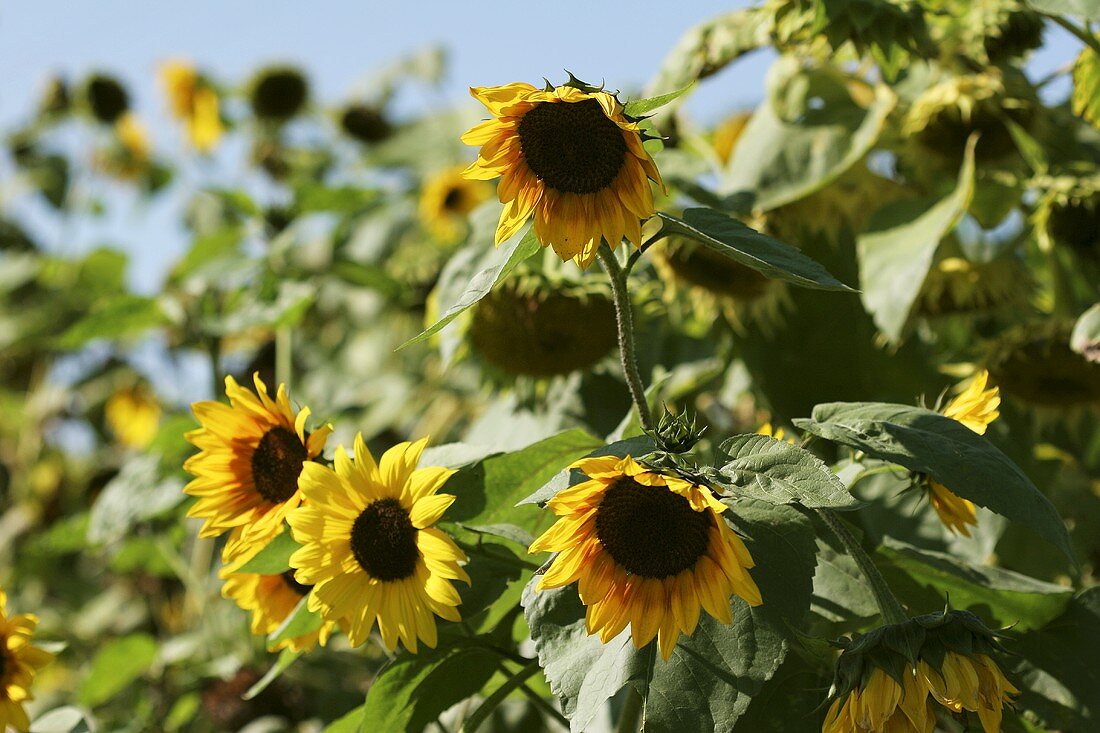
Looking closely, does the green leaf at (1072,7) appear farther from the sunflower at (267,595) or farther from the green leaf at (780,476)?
the sunflower at (267,595)

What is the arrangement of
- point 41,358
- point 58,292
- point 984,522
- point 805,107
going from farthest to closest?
point 41,358 < point 58,292 < point 805,107 < point 984,522

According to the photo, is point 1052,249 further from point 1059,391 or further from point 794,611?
point 794,611

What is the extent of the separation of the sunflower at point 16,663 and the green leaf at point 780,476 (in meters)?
0.59

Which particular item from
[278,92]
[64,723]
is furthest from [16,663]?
[278,92]

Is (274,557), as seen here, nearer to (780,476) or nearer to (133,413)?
(780,476)

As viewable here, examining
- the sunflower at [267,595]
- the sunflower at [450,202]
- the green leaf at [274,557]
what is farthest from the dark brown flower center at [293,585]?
the sunflower at [450,202]

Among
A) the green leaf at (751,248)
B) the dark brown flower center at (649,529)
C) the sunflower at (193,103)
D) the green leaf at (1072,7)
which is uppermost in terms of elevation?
the green leaf at (1072,7)

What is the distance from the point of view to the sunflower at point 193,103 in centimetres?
275

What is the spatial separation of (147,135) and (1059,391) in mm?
2598

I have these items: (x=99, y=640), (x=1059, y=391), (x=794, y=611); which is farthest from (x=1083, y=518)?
(x=99, y=640)

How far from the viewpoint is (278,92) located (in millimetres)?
2674

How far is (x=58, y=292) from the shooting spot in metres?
2.37

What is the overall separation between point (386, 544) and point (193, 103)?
7.79 feet

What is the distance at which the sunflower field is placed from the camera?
0.64 m
